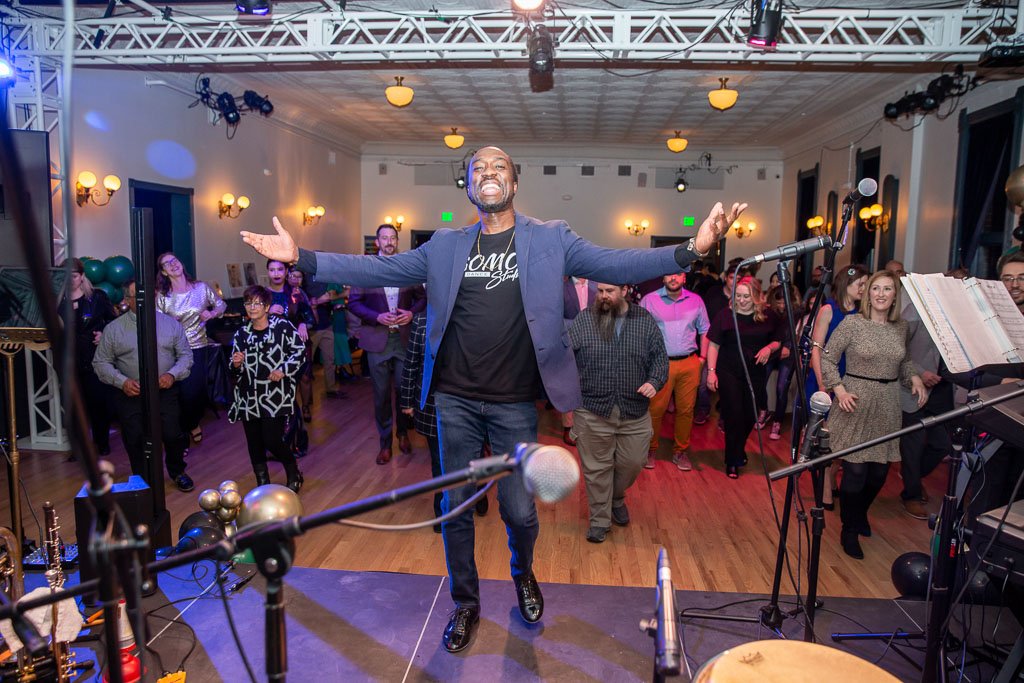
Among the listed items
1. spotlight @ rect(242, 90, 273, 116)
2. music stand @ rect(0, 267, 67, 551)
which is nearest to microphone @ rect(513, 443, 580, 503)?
music stand @ rect(0, 267, 67, 551)

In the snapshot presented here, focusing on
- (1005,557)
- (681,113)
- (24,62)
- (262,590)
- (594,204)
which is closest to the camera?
(1005,557)

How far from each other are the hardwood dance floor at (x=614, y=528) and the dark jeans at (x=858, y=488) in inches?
6.6

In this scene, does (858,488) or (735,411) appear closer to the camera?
(858,488)

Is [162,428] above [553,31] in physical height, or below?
below

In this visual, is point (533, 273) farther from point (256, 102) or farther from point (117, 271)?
point (256, 102)

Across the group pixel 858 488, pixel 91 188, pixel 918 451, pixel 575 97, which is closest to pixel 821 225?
pixel 575 97

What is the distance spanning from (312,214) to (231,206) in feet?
9.78

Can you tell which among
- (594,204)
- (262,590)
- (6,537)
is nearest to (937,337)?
(262,590)

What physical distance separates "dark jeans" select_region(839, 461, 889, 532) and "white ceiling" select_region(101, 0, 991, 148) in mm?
4964

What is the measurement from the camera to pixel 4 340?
9.15ft

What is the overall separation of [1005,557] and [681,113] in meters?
11.1

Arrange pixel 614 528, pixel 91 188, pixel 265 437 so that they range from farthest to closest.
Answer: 1. pixel 91 188
2. pixel 265 437
3. pixel 614 528

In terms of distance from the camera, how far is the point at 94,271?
21.5 ft

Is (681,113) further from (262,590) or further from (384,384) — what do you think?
(262,590)
